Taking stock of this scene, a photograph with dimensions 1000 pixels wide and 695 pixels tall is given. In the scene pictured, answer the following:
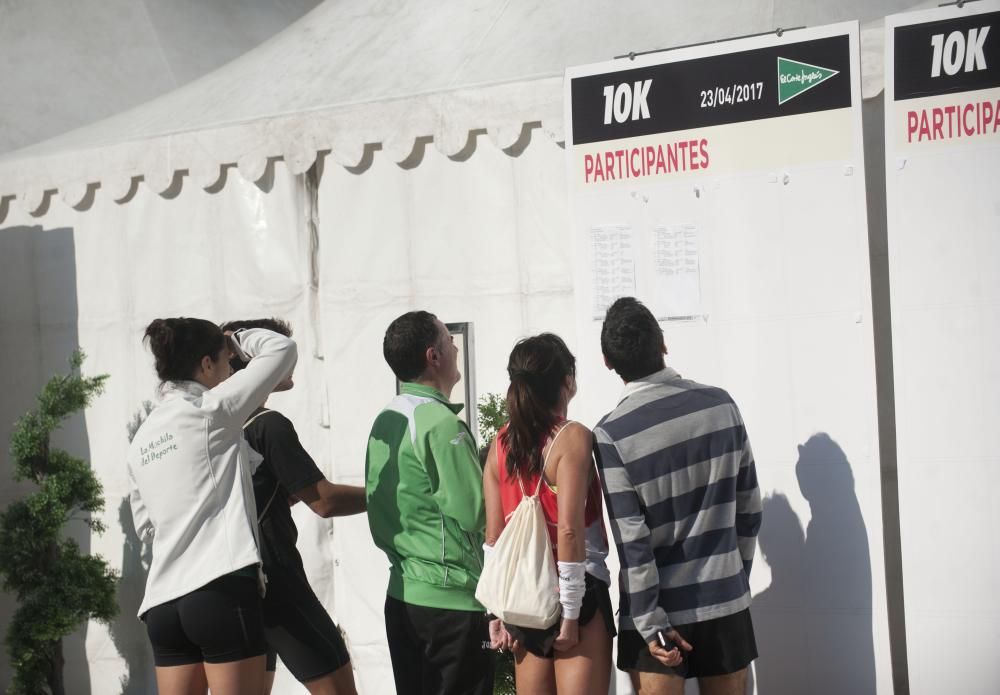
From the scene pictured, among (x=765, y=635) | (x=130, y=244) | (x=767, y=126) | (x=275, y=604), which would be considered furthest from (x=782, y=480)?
(x=130, y=244)

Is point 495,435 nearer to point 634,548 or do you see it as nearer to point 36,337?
point 634,548

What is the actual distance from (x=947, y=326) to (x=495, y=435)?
1.51m

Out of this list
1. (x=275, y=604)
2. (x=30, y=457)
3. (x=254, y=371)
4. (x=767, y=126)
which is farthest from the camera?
(x=30, y=457)

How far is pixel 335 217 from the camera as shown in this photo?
4805 mm

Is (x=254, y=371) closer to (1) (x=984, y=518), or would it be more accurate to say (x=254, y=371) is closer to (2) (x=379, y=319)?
(2) (x=379, y=319)

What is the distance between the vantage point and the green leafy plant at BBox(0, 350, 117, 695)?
16.3ft

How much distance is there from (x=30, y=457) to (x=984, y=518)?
156 inches

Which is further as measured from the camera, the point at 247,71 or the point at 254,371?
the point at 247,71

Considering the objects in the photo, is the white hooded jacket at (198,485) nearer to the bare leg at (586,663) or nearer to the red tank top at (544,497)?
the red tank top at (544,497)

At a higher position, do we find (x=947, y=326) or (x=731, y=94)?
(x=731, y=94)

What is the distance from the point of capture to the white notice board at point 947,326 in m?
3.46

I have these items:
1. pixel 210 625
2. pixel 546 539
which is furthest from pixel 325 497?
pixel 546 539

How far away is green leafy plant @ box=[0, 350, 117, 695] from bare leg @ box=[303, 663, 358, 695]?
2.04m

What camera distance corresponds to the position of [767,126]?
3742mm
